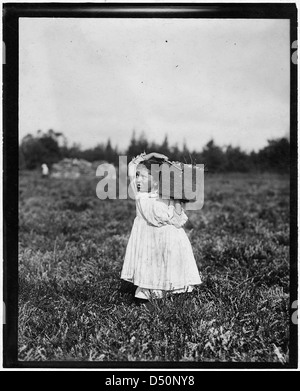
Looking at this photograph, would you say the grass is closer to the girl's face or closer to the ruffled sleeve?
the ruffled sleeve

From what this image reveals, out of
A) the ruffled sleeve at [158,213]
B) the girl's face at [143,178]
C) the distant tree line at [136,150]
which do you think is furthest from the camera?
the distant tree line at [136,150]

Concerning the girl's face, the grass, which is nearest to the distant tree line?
the grass

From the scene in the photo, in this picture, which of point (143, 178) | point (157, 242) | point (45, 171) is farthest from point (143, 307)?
point (45, 171)

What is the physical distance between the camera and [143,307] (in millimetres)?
4926

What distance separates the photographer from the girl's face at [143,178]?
4.88 metres

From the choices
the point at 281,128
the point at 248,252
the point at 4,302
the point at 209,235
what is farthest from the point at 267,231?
the point at 4,302

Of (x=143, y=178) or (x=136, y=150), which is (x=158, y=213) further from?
(x=136, y=150)

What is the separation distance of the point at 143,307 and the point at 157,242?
806 mm

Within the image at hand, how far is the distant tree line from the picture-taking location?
15258mm

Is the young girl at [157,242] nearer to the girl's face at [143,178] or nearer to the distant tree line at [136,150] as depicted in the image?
the girl's face at [143,178]

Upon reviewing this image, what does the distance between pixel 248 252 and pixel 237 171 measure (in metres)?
13.2

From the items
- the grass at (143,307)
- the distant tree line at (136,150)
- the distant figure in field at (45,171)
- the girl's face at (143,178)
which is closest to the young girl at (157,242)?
the girl's face at (143,178)

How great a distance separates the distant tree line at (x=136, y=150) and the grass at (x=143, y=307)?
6.13 m
